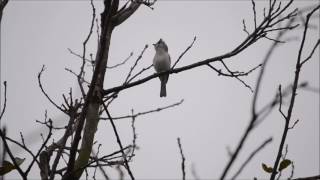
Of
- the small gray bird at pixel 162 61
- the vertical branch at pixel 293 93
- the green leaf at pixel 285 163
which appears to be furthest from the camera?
the small gray bird at pixel 162 61

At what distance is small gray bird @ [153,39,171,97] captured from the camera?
28.9 feet

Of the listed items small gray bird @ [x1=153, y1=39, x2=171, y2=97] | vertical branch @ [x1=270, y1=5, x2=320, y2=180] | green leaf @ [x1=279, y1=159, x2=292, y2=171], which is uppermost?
small gray bird @ [x1=153, y1=39, x2=171, y2=97]

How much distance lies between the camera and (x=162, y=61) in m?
8.79

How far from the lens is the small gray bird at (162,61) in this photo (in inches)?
346

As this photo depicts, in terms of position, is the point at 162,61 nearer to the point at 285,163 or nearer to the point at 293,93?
the point at 285,163

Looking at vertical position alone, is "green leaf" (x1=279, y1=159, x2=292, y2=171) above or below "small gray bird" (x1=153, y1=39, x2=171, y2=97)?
below

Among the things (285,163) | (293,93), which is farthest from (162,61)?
(293,93)

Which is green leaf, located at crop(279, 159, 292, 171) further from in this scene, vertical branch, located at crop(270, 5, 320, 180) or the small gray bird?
the small gray bird

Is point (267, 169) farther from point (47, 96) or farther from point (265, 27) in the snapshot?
point (47, 96)

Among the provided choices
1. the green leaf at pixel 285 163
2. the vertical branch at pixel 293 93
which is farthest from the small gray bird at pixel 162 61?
the vertical branch at pixel 293 93

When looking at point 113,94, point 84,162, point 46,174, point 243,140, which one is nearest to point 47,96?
point 113,94

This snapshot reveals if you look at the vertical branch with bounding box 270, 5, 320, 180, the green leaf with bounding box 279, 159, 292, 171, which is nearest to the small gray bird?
the green leaf with bounding box 279, 159, 292, 171

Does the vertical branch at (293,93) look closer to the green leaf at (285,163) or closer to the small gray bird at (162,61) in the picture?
the green leaf at (285,163)

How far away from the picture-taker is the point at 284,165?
2557mm
